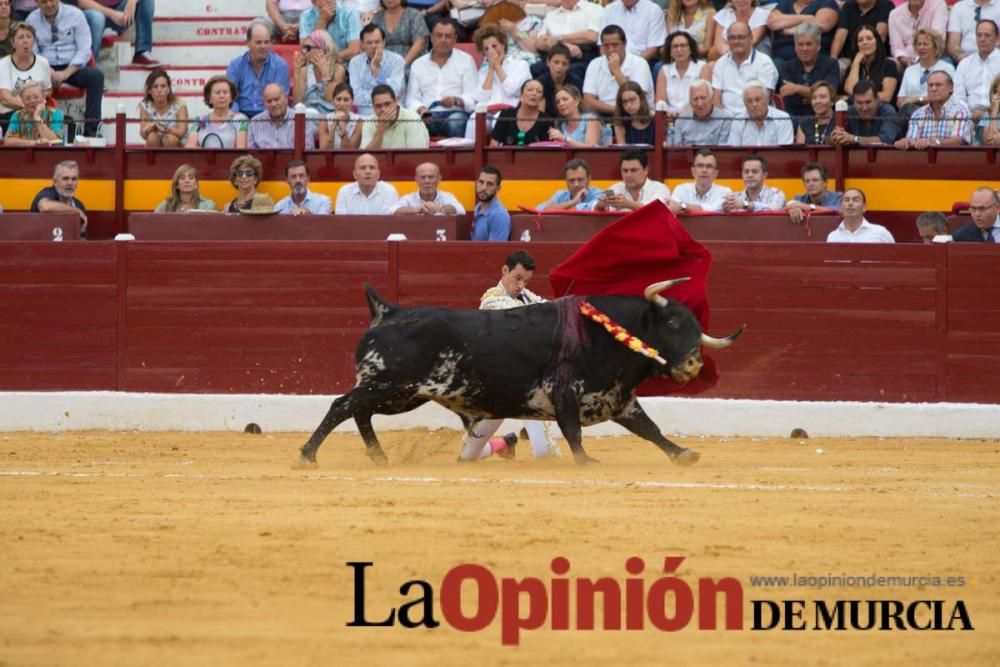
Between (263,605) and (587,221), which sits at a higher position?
(587,221)

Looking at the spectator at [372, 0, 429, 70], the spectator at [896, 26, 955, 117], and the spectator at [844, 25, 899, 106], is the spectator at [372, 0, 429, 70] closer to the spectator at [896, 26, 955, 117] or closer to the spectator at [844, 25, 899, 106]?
the spectator at [844, 25, 899, 106]

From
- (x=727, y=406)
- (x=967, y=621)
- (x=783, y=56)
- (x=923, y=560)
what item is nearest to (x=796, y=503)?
(x=923, y=560)

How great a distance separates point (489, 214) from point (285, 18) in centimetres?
421

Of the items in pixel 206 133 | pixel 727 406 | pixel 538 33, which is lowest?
pixel 727 406

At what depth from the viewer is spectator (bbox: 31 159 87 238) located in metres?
12.9

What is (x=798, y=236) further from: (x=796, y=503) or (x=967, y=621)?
(x=967, y=621)

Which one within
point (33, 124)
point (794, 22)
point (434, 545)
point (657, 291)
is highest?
point (794, 22)

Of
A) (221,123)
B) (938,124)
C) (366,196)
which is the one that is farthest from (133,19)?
(938,124)

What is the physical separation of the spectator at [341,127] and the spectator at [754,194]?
2839mm

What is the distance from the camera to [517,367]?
927 centimetres

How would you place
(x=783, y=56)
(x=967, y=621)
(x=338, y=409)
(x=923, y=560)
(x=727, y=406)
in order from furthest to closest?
(x=783, y=56)
(x=727, y=406)
(x=338, y=409)
(x=923, y=560)
(x=967, y=621)

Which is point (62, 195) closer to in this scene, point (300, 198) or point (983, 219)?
point (300, 198)

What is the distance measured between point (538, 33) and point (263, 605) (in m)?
9.25

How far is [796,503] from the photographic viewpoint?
7.79 m
